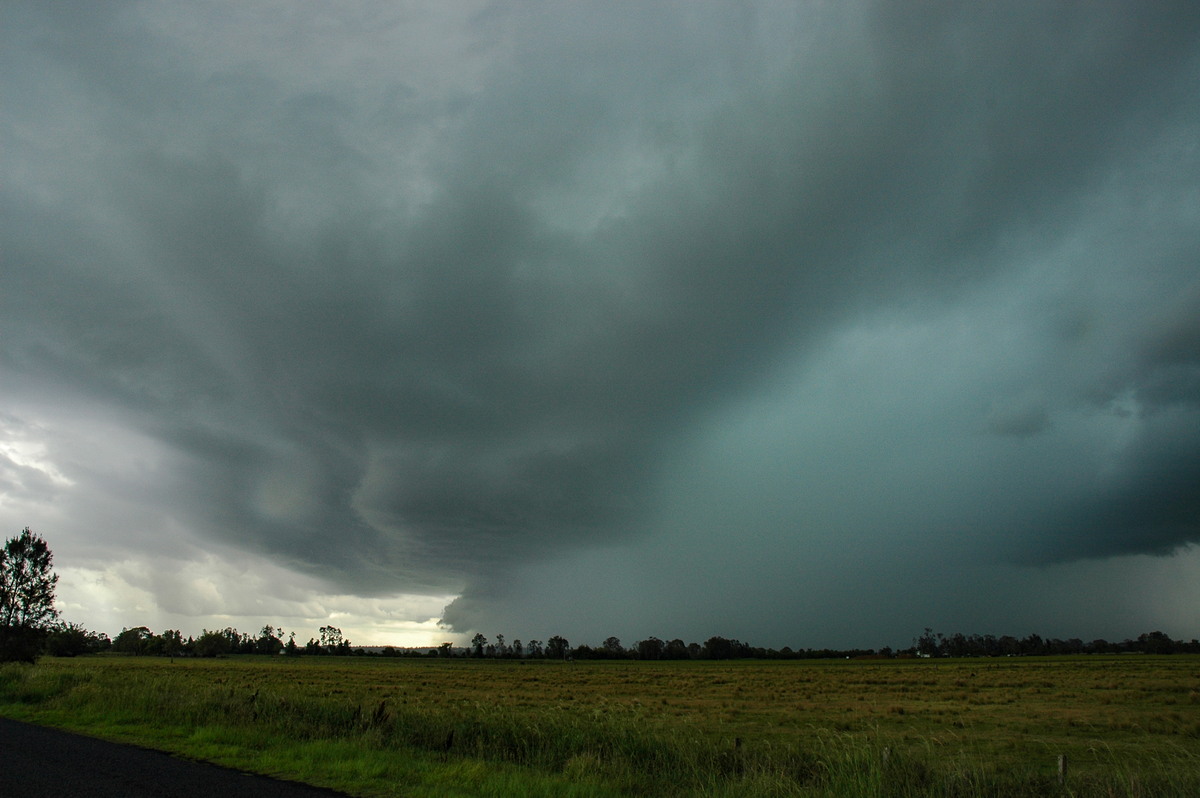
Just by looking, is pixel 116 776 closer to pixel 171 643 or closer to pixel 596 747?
pixel 596 747

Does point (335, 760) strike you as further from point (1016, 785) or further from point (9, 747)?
point (1016, 785)

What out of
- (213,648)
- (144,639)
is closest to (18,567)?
(213,648)

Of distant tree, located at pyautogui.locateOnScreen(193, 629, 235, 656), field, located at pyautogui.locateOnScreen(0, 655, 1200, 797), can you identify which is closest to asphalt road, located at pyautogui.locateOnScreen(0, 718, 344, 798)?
field, located at pyautogui.locateOnScreen(0, 655, 1200, 797)

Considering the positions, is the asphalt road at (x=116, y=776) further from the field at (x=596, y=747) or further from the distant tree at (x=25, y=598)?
the distant tree at (x=25, y=598)

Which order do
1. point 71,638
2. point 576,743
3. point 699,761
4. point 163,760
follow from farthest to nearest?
point 71,638 → point 576,743 → point 699,761 → point 163,760

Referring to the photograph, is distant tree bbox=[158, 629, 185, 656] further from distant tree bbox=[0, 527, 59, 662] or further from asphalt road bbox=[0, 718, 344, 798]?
asphalt road bbox=[0, 718, 344, 798]

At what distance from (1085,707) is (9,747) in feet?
173

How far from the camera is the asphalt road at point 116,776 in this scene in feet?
33.9

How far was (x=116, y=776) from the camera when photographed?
37.9ft

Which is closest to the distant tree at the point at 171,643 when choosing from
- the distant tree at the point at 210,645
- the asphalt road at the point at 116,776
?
the distant tree at the point at 210,645

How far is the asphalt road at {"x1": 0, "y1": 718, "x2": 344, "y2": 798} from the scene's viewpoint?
1034cm

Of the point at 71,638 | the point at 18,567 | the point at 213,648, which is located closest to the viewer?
the point at 18,567

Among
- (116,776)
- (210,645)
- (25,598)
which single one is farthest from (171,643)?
(116,776)

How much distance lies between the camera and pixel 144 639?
200m
